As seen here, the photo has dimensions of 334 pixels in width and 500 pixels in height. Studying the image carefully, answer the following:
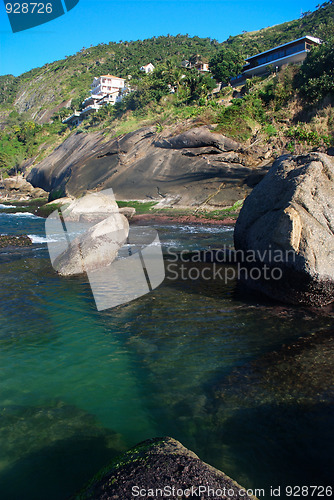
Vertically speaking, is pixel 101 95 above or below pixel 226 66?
above

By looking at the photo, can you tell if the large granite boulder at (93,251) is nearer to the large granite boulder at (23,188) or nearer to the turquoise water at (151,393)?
the turquoise water at (151,393)

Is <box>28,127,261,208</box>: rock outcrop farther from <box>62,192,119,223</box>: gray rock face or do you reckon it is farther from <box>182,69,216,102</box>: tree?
<box>182,69,216,102</box>: tree

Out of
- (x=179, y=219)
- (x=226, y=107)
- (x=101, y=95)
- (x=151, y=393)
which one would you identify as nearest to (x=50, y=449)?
(x=151, y=393)

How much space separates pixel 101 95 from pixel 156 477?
83425 mm

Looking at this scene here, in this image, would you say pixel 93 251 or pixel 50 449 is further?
pixel 93 251

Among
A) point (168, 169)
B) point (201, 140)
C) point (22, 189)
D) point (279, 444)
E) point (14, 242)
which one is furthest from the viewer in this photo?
point (22, 189)

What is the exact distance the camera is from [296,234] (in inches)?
246

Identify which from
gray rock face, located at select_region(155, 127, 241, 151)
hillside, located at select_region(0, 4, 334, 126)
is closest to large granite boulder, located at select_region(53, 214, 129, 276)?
gray rock face, located at select_region(155, 127, 241, 151)

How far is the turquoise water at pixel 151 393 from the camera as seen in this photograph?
3092 millimetres

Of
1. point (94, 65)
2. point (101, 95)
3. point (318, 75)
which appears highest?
point (94, 65)

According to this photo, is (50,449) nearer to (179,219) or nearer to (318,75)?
(179,219)

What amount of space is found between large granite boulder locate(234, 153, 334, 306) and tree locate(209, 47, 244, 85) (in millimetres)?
45904

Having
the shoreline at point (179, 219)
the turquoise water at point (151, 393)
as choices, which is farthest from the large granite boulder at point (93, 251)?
the shoreline at point (179, 219)

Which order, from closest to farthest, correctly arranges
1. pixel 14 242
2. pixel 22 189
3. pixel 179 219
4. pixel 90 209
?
pixel 14 242, pixel 179 219, pixel 90 209, pixel 22 189
